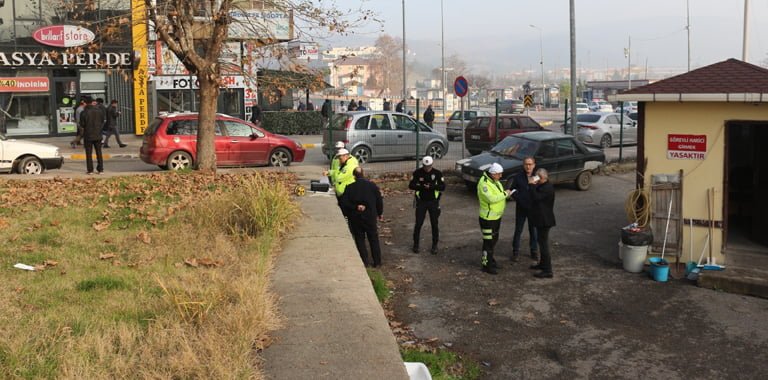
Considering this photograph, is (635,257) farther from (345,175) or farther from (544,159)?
(544,159)

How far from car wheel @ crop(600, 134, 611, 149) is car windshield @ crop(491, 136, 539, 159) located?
12.2 metres

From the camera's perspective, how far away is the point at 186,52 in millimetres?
15547

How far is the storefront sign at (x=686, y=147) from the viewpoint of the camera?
36.2 ft

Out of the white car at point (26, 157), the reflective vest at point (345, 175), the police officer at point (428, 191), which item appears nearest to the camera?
the reflective vest at point (345, 175)

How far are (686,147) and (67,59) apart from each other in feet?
83.5

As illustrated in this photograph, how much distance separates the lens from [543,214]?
10852 mm

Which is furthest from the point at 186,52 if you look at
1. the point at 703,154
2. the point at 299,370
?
the point at 299,370

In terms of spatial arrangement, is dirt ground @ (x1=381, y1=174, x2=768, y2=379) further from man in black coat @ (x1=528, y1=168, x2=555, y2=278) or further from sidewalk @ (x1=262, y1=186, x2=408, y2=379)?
sidewalk @ (x1=262, y1=186, x2=408, y2=379)

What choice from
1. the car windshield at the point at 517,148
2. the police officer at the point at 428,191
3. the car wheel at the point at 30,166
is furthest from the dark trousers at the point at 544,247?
the car wheel at the point at 30,166

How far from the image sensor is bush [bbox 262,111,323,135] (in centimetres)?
3328

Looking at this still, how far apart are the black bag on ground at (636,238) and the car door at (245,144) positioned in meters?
11.7

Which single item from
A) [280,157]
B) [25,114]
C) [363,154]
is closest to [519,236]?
[363,154]

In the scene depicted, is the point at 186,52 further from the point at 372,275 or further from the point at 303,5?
the point at 372,275

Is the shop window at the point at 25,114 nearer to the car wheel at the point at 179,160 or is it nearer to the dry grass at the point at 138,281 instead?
the car wheel at the point at 179,160
